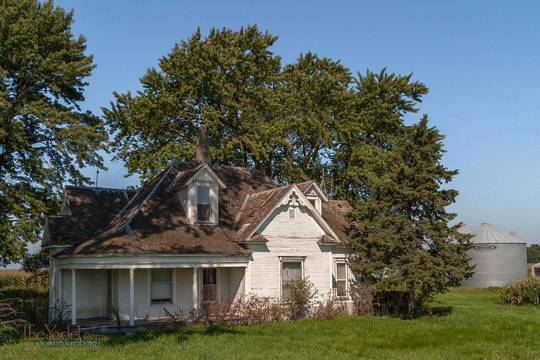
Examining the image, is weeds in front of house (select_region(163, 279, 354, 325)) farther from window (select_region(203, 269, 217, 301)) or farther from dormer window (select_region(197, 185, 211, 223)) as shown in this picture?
dormer window (select_region(197, 185, 211, 223))

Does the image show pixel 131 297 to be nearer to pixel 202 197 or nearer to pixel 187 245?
pixel 187 245

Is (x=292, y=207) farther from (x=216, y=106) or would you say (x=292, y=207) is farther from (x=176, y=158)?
(x=216, y=106)

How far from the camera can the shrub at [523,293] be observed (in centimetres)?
3219

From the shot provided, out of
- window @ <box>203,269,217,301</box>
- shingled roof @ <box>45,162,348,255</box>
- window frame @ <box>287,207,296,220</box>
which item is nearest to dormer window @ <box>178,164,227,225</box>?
shingled roof @ <box>45,162,348,255</box>

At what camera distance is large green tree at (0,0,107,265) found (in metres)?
29.6

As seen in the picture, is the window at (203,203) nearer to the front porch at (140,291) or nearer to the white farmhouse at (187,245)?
the white farmhouse at (187,245)

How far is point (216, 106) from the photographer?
39.8 metres

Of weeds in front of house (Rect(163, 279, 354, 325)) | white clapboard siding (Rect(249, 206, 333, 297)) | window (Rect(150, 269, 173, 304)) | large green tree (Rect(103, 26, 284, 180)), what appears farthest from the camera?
large green tree (Rect(103, 26, 284, 180))

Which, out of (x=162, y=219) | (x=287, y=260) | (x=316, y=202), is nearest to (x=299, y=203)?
(x=316, y=202)

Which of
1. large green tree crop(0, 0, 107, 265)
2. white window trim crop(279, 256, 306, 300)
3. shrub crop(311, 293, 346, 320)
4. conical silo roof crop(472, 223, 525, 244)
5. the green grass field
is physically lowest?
→ the green grass field

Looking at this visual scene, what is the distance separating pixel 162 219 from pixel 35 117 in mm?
11786

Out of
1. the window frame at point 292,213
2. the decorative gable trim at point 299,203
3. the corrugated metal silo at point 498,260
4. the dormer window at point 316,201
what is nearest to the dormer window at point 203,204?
the decorative gable trim at point 299,203

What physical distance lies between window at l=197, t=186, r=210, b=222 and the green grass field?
576 cm

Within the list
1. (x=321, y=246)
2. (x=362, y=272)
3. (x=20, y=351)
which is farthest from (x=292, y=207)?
(x=20, y=351)
